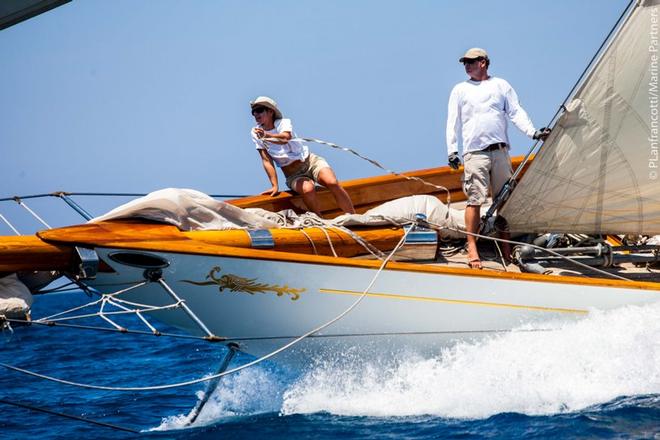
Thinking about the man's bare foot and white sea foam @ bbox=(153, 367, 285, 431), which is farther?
the man's bare foot

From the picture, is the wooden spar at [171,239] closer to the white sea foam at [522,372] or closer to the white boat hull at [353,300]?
the white boat hull at [353,300]

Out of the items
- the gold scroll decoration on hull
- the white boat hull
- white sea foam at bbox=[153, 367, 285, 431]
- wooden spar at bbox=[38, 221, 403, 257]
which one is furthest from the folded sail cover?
white sea foam at bbox=[153, 367, 285, 431]

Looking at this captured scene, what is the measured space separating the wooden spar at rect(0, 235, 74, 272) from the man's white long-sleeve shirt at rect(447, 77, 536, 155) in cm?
320

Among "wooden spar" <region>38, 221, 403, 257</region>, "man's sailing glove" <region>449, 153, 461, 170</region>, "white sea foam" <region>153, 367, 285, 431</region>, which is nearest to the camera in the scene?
"wooden spar" <region>38, 221, 403, 257</region>

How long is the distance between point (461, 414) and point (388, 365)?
2.03ft

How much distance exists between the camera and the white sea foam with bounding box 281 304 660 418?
6852mm

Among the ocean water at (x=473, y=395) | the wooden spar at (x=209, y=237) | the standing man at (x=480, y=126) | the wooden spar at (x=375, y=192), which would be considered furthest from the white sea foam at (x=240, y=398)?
the standing man at (x=480, y=126)

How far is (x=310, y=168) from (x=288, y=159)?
0.81 feet

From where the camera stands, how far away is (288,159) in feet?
28.0

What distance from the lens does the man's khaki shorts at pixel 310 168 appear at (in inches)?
342

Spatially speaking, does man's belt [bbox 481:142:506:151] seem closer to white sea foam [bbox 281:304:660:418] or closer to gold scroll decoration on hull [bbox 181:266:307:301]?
white sea foam [bbox 281:304:660:418]

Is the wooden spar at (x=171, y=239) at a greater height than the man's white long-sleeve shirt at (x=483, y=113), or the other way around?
the man's white long-sleeve shirt at (x=483, y=113)

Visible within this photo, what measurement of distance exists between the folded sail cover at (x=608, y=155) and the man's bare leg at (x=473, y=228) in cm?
24

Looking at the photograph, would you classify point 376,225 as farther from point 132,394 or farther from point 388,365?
point 132,394
